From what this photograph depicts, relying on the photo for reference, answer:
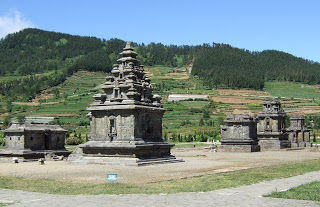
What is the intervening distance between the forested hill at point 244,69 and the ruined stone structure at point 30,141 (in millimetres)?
104125

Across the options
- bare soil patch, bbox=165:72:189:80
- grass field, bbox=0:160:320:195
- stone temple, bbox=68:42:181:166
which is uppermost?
bare soil patch, bbox=165:72:189:80

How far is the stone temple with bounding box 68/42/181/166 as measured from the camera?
28156mm

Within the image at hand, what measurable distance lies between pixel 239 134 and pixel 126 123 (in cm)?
2179

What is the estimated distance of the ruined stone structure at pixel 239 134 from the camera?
46.7m

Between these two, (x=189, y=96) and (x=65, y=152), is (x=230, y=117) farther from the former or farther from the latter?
(x=189, y=96)

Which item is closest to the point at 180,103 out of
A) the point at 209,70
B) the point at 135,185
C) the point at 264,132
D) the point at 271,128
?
the point at 209,70

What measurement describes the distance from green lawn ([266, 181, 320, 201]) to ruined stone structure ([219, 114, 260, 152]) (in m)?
31.4

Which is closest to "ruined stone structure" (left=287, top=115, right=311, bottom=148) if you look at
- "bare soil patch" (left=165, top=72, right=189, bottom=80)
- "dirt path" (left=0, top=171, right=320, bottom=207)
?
"dirt path" (left=0, top=171, right=320, bottom=207)

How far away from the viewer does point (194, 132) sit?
73.0 meters

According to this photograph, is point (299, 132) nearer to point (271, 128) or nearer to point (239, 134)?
point (271, 128)

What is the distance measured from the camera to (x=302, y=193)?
13.8 meters

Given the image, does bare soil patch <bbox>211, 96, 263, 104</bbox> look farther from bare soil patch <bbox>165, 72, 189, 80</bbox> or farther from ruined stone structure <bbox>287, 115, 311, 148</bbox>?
ruined stone structure <bbox>287, 115, 311, 148</bbox>

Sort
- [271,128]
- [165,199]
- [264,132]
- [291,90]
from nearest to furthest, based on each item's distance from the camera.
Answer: [165,199] < [271,128] < [264,132] < [291,90]

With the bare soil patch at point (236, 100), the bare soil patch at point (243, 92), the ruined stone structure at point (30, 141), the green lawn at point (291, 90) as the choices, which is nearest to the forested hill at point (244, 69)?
the green lawn at point (291, 90)
